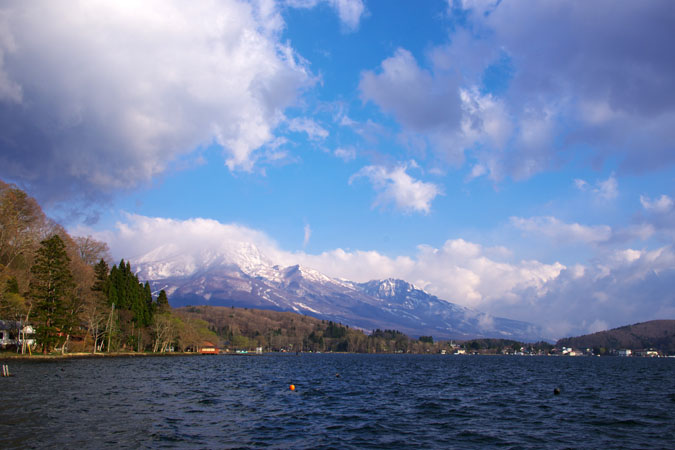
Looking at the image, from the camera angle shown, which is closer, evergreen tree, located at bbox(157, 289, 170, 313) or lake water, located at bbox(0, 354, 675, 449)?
lake water, located at bbox(0, 354, 675, 449)

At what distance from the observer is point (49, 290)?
88438 millimetres

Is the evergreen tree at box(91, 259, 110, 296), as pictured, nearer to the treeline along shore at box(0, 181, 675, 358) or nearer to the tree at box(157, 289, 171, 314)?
the treeline along shore at box(0, 181, 675, 358)

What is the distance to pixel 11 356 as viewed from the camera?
273 feet

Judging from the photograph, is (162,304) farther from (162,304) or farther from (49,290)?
(49,290)

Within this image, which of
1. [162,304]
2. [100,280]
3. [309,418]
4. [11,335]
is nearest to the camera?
[309,418]

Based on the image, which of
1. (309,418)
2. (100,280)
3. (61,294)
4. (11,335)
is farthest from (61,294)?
(309,418)

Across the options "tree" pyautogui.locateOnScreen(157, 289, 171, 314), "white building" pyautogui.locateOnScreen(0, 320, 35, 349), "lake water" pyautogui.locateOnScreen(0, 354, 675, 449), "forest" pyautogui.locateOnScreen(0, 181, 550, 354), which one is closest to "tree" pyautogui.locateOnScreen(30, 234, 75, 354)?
"forest" pyautogui.locateOnScreen(0, 181, 550, 354)

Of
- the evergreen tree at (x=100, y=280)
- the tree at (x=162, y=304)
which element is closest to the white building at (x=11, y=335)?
the evergreen tree at (x=100, y=280)

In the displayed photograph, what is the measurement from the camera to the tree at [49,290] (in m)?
86.8

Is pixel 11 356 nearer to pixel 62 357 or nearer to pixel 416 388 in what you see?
pixel 62 357

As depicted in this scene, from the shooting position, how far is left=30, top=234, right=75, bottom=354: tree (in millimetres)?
86812

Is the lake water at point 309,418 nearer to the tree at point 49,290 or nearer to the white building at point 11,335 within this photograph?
the tree at point 49,290

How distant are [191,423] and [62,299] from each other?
78572 millimetres

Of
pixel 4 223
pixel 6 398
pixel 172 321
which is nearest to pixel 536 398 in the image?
pixel 6 398
